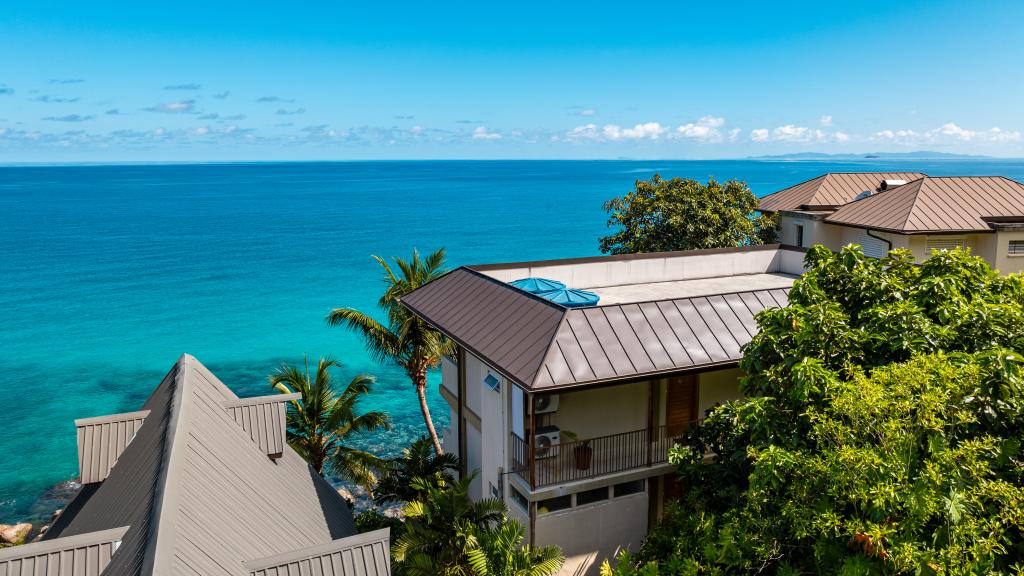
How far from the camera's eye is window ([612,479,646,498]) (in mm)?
18375

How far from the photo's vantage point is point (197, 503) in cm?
1149

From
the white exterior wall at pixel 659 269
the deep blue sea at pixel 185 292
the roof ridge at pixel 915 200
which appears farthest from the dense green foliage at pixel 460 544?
the roof ridge at pixel 915 200

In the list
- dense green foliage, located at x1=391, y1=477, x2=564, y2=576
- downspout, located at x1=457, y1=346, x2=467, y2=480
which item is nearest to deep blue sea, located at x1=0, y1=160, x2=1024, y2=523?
downspout, located at x1=457, y1=346, x2=467, y2=480

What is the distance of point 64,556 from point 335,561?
12.3ft

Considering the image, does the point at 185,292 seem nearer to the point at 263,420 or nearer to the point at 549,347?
the point at 263,420

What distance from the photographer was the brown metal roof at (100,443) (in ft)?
50.7

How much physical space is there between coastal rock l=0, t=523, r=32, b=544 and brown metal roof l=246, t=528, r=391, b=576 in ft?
78.6

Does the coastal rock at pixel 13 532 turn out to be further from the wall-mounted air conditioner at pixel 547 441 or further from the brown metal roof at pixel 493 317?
the wall-mounted air conditioner at pixel 547 441

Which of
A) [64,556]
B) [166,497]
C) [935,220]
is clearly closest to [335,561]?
[166,497]

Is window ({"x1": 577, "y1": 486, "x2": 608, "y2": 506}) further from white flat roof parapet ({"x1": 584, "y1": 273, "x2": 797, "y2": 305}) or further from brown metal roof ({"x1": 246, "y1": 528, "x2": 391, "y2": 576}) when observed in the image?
brown metal roof ({"x1": 246, "y1": 528, "x2": 391, "y2": 576})

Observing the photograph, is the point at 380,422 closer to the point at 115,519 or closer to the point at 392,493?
the point at 392,493

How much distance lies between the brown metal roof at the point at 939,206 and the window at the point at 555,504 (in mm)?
23207

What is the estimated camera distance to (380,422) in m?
25.4

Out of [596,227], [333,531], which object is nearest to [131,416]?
[333,531]
